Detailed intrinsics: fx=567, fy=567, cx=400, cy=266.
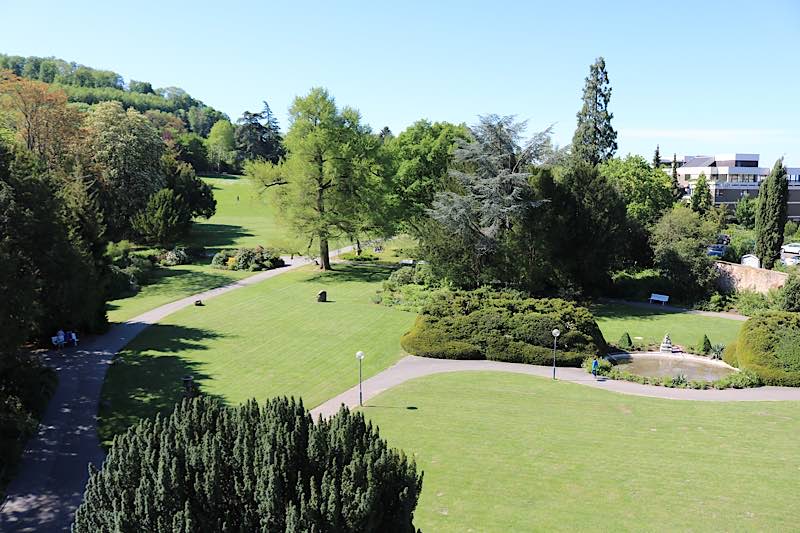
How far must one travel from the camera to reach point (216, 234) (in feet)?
217

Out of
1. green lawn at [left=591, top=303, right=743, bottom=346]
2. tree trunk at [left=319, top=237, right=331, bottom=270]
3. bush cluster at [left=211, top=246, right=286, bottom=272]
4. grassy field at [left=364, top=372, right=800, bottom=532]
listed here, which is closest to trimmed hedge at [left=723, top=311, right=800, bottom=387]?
grassy field at [left=364, top=372, right=800, bottom=532]

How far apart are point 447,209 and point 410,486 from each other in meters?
28.1

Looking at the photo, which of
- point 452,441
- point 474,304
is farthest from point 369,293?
point 452,441

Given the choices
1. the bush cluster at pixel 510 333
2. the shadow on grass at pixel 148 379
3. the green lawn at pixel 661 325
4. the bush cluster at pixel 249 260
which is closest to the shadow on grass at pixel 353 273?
the bush cluster at pixel 249 260

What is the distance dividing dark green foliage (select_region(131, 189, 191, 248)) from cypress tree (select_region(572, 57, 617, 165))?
41584 mm

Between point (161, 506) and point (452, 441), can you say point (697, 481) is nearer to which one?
point (452, 441)

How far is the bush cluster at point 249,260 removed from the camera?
48.1 metres

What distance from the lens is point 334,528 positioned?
25.6ft

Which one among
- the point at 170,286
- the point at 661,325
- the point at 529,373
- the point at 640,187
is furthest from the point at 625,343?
the point at 170,286

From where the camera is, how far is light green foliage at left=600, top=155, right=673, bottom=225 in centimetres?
A: 5291

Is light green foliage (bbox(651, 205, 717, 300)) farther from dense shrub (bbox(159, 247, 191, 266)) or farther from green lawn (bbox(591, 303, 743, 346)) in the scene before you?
dense shrub (bbox(159, 247, 191, 266))

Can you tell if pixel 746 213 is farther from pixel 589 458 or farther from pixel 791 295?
pixel 589 458

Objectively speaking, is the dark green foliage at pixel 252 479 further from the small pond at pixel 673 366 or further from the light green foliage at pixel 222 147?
the light green foliage at pixel 222 147

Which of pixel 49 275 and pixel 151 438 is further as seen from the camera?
pixel 49 275
